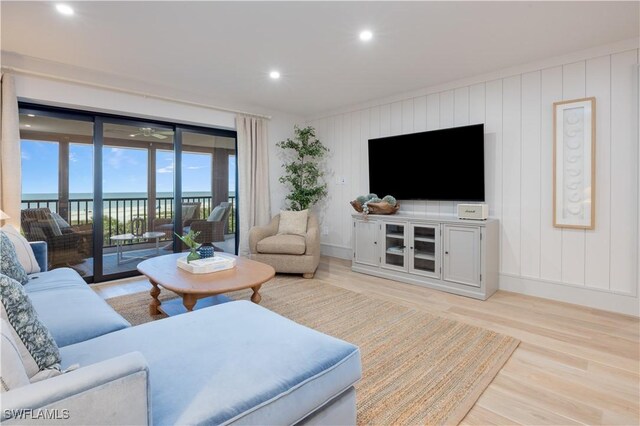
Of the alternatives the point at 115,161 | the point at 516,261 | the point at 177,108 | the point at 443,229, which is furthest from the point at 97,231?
the point at 516,261

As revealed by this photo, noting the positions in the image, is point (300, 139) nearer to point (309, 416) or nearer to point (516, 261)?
point (516, 261)

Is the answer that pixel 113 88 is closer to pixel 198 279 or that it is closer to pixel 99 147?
pixel 99 147

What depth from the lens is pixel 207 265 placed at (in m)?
2.71

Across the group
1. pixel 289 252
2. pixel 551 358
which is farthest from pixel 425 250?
pixel 551 358

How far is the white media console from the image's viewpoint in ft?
10.8

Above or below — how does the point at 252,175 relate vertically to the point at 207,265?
above

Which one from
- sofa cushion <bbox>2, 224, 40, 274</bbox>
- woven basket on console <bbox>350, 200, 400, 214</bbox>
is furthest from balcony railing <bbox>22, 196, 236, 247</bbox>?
woven basket on console <bbox>350, 200, 400, 214</bbox>

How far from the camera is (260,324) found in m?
1.48

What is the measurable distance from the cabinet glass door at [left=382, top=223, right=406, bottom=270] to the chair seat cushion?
1.03 metres

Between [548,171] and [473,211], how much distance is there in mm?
785

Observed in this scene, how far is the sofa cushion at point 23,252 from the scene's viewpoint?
97.5 inches

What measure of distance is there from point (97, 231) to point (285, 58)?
9.56 ft

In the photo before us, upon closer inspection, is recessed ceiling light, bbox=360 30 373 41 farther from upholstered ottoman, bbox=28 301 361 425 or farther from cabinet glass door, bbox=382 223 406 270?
upholstered ottoman, bbox=28 301 361 425

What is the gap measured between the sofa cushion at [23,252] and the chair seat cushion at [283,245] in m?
2.15
